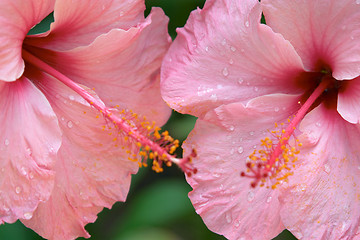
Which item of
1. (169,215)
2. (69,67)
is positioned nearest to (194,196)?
(69,67)

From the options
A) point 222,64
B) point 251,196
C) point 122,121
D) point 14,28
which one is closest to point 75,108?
point 122,121

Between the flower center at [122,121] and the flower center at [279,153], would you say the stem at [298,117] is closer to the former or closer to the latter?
the flower center at [279,153]

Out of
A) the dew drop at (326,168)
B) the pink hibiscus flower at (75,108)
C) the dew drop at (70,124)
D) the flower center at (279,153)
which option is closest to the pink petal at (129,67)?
the pink hibiscus flower at (75,108)

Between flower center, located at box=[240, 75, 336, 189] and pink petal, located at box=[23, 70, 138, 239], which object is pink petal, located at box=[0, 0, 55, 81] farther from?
flower center, located at box=[240, 75, 336, 189]

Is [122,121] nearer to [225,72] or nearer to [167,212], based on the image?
[225,72]

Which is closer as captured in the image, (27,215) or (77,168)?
(27,215)

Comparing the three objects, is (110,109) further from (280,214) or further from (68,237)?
(280,214)

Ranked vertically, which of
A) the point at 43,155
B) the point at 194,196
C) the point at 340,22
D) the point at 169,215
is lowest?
the point at 169,215
